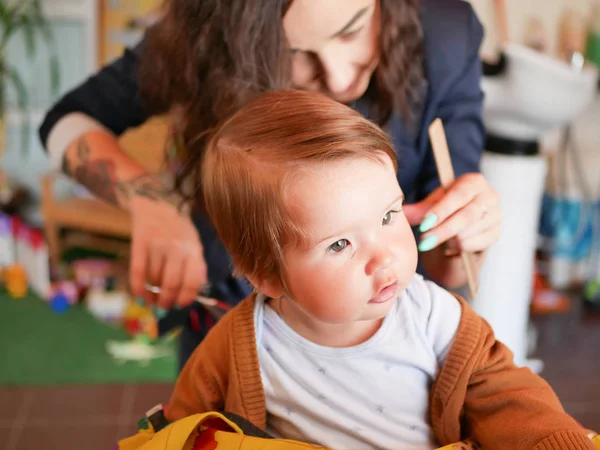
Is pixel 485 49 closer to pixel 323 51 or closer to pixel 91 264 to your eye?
pixel 91 264

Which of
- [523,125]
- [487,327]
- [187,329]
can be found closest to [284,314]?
[487,327]

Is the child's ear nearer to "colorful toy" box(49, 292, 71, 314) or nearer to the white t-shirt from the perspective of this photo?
the white t-shirt

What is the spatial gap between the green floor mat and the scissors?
136 centimetres

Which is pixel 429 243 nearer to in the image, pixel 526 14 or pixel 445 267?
pixel 445 267

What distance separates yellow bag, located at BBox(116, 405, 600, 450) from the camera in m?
0.79

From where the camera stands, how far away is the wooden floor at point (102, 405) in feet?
6.88

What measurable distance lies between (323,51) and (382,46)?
15cm

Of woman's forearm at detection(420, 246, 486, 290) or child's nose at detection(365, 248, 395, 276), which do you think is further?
woman's forearm at detection(420, 246, 486, 290)

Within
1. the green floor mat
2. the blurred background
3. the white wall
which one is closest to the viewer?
the blurred background

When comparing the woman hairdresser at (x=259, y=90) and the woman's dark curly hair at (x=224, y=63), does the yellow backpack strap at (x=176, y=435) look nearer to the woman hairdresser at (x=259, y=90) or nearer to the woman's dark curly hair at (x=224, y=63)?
the woman hairdresser at (x=259, y=90)

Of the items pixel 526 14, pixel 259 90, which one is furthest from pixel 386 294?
pixel 526 14

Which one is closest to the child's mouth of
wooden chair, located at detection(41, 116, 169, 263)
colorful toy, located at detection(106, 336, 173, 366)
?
colorful toy, located at detection(106, 336, 173, 366)

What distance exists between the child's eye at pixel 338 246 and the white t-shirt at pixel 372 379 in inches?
5.7

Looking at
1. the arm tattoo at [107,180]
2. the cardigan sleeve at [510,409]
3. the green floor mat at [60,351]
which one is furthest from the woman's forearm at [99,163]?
the green floor mat at [60,351]
